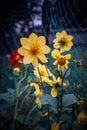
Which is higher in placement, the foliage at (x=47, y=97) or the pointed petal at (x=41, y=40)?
the pointed petal at (x=41, y=40)

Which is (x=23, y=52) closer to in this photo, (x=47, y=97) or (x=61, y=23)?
(x=47, y=97)

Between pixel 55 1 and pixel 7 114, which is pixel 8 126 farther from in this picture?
pixel 55 1

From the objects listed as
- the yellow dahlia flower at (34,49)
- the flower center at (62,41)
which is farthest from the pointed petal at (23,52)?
the flower center at (62,41)

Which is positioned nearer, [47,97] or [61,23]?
[47,97]

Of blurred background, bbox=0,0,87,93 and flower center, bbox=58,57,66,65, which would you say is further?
blurred background, bbox=0,0,87,93

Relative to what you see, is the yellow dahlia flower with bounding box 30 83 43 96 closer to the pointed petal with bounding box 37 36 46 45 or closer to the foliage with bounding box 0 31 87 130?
the foliage with bounding box 0 31 87 130

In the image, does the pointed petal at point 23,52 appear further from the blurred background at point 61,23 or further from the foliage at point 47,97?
the blurred background at point 61,23

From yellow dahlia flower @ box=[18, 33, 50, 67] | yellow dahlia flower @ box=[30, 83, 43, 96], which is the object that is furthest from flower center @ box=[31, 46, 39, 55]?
yellow dahlia flower @ box=[30, 83, 43, 96]

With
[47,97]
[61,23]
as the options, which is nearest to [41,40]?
[47,97]
